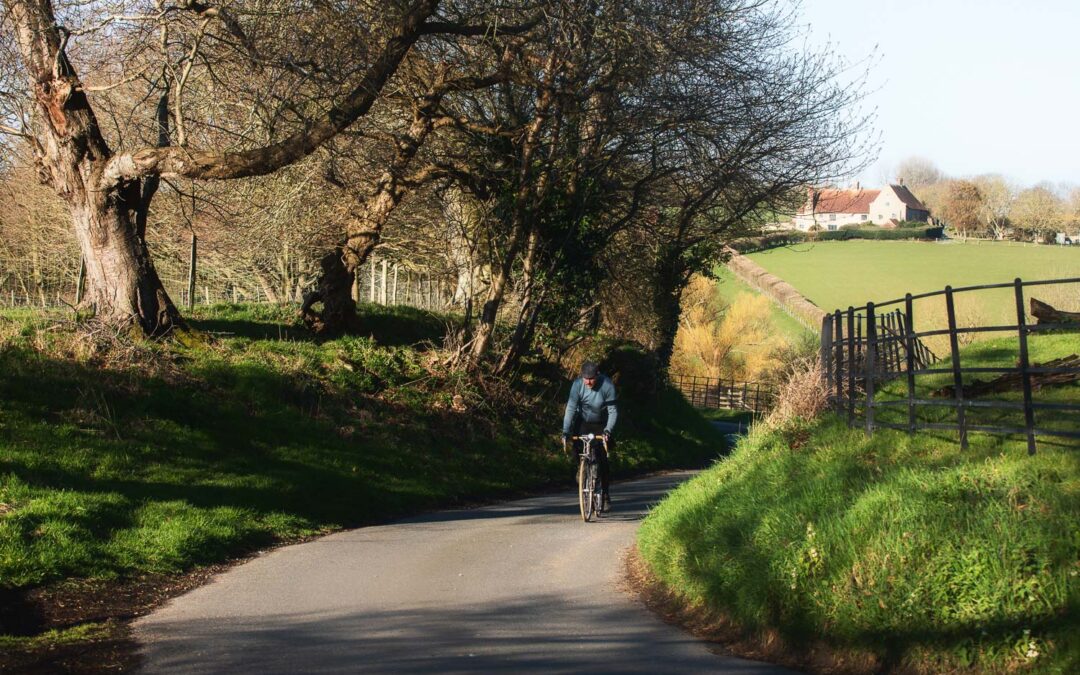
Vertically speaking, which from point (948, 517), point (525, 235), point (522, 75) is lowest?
point (948, 517)

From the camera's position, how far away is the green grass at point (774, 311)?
62.7 meters

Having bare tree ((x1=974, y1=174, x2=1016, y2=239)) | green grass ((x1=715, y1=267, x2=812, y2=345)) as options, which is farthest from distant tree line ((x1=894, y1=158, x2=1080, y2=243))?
green grass ((x1=715, y1=267, x2=812, y2=345))

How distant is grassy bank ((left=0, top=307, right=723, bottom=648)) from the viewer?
35.0 feet

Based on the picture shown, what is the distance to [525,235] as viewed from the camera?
22.5 metres

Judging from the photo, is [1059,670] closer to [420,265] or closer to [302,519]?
[302,519]

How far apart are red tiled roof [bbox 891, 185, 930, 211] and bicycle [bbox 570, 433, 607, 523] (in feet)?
424

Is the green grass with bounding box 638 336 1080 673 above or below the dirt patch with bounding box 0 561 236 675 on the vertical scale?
above

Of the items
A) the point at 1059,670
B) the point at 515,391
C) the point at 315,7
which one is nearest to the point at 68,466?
the point at 315,7

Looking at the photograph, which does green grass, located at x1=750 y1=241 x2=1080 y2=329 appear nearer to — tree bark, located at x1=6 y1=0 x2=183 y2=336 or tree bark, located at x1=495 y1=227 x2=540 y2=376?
tree bark, located at x1=495 y1=227 x2=540 y2=376

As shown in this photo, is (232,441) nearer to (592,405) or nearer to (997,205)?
(592,405)

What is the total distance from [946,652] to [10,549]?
745cm

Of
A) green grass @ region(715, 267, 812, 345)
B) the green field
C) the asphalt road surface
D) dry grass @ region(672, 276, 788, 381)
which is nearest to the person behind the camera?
the asphalt road surface

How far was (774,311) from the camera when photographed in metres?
67.4

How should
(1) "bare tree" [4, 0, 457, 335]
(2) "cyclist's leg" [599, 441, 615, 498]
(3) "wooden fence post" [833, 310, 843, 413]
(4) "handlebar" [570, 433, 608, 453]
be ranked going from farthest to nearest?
(1) "bare tree" [4, 0, 457, 335] → (2) "cyclist's leg" [599, 441, 615, 498] → (4) "handlebar" [570, 433, 608, 453] → (3) "wooden fence post" [833, 310, 843, 413]
